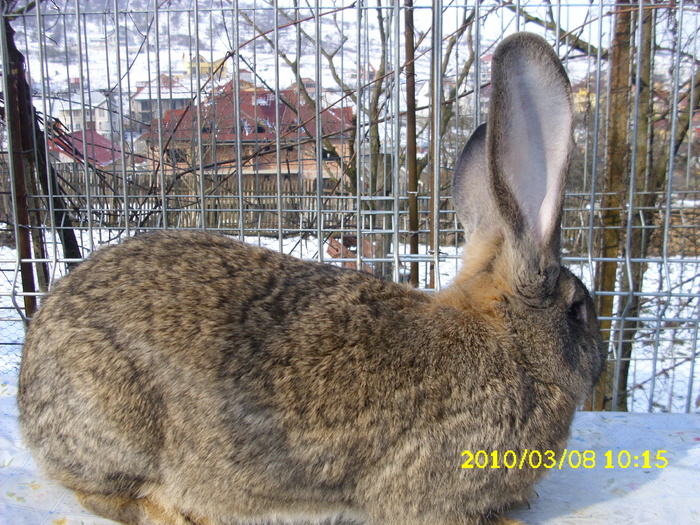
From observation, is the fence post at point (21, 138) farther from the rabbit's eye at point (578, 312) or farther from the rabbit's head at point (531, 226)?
the rabbit's eye at point (578, 312)

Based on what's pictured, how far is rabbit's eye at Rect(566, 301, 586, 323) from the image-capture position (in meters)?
1.58

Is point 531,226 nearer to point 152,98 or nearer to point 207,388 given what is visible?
point 207,388

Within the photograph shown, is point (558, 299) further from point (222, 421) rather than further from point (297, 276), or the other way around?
point (222, 421)

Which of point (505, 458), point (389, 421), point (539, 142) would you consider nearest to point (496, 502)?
point (505, 458)

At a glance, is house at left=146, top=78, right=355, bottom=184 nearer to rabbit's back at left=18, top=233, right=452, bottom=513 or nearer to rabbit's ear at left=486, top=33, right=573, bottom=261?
rabbit's back at left=18, top=233, right=452, bottom=513

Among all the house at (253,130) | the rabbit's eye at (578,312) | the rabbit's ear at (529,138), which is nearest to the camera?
the rabbit's ear at (529,138)

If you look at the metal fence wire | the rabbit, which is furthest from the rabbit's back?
the metal fence wire

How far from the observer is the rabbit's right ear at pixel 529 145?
49.5 inches

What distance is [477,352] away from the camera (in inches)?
58.0

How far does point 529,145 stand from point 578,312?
0.53 m

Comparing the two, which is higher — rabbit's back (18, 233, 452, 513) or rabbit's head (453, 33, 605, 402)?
rabbit's head (453, 33, 605, 402)
